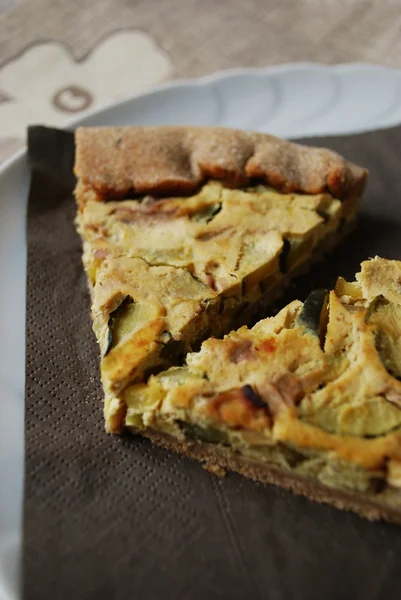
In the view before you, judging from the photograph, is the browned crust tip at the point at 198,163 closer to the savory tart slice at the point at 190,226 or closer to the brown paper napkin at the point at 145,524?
the savory tart slice at the point at 190,226

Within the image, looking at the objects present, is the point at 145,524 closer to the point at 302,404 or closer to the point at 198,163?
the point at 302,404

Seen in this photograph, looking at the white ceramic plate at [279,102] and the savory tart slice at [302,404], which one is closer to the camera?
the savory tart slice at [302,404]

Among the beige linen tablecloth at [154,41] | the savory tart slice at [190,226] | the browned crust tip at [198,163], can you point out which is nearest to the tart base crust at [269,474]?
the savory tart slice at [190,226]

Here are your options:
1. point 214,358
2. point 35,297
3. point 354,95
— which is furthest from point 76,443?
point 354,95

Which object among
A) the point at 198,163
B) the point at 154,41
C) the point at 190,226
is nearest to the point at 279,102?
the point at 198,163

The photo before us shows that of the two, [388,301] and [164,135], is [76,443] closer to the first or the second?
[388,301]

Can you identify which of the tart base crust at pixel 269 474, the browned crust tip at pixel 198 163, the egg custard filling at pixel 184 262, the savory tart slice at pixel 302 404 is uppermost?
the browned crust tip at pixel 198 163

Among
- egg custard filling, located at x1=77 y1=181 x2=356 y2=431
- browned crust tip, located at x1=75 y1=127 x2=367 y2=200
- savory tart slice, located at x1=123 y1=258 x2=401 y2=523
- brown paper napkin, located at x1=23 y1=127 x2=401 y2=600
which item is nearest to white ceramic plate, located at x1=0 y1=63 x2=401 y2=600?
browned crust tip, located at x1=75 y1=127 x2=367 y2=200
